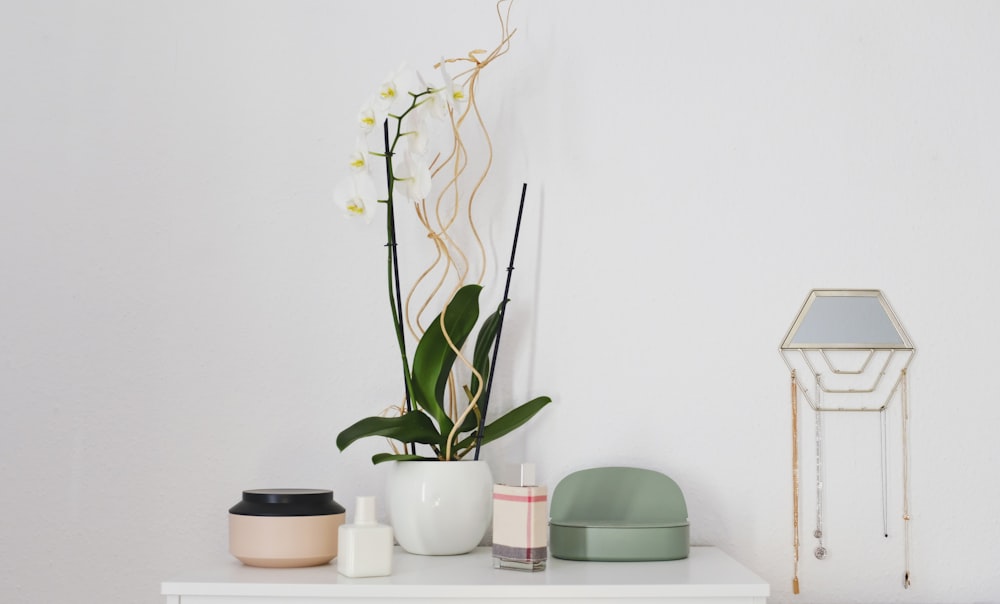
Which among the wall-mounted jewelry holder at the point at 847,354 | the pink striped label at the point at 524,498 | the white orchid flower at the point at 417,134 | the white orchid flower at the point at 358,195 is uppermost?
the white orchid flower at the point at 417,134

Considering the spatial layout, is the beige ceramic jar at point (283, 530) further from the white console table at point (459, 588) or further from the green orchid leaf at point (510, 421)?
the green orchid leaf at point (510, 421)

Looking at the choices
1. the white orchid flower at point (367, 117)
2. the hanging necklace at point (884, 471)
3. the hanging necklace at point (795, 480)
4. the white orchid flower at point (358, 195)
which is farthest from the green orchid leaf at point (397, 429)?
the hanging necklace at point (884, 471)

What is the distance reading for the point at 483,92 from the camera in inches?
51.1

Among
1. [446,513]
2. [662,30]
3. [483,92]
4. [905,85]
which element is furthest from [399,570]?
[905,85]

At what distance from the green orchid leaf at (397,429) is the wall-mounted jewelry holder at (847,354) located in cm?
50

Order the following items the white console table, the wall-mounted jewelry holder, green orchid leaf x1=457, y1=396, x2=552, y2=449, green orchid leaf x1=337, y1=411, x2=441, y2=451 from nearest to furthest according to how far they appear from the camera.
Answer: the white console table
green orchid leaf x1=337, y1=411, x2=441, y2=451
green orchid leaf x1=457, y1=396, x2=552, y2=449
the wall-mounted jewelry holder

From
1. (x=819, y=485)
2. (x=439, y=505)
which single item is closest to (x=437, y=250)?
(x=439, y=505)

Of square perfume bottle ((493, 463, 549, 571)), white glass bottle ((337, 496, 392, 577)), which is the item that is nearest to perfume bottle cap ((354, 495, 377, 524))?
white glass bottle ((337, 496, 392, 577))

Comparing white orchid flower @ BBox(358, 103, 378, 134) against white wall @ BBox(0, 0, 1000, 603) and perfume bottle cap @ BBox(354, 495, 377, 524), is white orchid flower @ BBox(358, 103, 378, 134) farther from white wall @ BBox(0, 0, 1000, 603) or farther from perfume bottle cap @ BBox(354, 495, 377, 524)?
perfume bottle cap @ BBox(354, 495, 377, 524)

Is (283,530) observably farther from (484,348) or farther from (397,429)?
(484,348)

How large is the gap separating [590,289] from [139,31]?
724 mm

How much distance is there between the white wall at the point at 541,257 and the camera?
1244mm

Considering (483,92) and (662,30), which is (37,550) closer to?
(483,92)

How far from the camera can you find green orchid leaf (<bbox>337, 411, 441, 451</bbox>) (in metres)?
1.05
